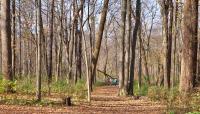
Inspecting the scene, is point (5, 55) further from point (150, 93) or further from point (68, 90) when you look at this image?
point (150, 93)

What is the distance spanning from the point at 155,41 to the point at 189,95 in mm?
61503

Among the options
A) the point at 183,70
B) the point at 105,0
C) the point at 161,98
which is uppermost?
the point at 105,0

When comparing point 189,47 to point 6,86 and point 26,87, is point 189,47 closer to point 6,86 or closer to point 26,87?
point 6,86

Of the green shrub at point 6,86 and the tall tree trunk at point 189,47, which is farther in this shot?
the green shrub at point 6,86

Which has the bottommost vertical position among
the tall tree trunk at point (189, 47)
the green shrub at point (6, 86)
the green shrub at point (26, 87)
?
the green shrub at point (26, 87)

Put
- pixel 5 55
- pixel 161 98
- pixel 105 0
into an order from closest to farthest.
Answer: pixel 5 55 → pixel 161 98 → pixel 105 0

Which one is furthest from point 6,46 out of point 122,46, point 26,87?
point 122,46

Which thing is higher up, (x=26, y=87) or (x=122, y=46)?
(x=122, y=46)

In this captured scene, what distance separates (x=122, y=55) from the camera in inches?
1045

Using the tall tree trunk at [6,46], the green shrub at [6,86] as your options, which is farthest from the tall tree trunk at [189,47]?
the tall tree trunk at [6,46]

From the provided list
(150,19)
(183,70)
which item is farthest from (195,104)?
(150,19)

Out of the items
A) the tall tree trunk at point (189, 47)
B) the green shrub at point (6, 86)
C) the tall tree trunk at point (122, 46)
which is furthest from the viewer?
the tall tree trunk at point (122, 46)

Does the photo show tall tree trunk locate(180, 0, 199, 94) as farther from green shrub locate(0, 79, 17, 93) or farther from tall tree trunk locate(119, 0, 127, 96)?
tall tree trunk locate(119, 0, 127, 96)

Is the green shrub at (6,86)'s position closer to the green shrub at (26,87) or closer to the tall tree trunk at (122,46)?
the green shrub at (26,87)
